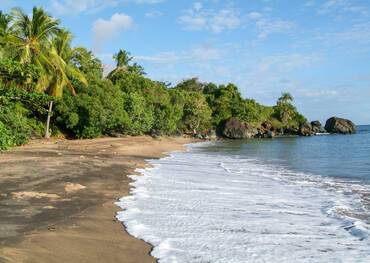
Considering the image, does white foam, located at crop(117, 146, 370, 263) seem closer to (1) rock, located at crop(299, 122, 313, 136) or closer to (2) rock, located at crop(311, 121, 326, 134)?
(1) rock, located at crop(299, 122, 313, 136)

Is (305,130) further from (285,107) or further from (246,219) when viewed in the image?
(246,219)

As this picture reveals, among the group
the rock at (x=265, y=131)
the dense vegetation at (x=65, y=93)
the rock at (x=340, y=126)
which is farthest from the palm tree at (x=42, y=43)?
the rock at (x=340, y=126)

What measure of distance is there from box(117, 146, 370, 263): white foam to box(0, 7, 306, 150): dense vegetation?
12.0ft

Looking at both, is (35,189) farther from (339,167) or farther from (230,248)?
(339,167)

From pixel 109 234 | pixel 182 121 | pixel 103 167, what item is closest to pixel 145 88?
pixel 182 121

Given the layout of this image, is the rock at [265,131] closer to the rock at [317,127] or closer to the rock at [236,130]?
the rock at [236,130]

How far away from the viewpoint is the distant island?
1122 cm

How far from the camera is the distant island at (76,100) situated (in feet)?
36.8

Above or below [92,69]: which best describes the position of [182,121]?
below

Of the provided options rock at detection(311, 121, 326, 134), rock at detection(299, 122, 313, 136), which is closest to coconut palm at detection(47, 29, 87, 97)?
rock at detection(299, 122, 313, 136)

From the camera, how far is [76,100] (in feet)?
120

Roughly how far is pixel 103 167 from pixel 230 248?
11203 mm

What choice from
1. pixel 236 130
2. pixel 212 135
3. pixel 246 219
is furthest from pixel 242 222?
pixel 236 130

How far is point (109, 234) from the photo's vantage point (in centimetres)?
764
